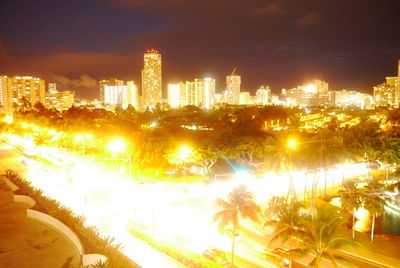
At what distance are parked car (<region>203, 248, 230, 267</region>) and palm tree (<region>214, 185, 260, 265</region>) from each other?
1094 millimetres

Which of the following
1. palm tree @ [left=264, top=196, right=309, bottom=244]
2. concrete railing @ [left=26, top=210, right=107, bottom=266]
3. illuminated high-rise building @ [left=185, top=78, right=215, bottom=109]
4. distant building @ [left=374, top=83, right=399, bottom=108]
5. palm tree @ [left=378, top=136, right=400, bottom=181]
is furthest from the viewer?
illuminated high-rise building @ [left=185, top=78, right=215, bottom=109]

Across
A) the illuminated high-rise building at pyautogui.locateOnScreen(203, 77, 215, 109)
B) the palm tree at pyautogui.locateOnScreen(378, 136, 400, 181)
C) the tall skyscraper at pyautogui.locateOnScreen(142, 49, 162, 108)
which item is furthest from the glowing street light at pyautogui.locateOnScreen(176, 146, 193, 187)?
the tall skyscraper at pyautogui.locateOnScreen(142, 49, 162, 108)

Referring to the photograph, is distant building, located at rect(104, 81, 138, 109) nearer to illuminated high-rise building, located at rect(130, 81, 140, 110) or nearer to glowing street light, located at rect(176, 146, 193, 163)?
illuminated high-rise building, located at rect(130, 81, 140, 110)

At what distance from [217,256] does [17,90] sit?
113752mm

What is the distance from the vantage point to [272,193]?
84.5 feet

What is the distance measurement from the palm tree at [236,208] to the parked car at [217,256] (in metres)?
1.09

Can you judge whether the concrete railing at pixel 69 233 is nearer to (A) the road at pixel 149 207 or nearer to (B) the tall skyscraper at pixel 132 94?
(A) the road at pixel 149 207

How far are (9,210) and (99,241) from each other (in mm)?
6787

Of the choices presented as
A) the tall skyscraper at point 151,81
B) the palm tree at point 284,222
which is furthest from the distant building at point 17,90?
the palm tree at point 284,222

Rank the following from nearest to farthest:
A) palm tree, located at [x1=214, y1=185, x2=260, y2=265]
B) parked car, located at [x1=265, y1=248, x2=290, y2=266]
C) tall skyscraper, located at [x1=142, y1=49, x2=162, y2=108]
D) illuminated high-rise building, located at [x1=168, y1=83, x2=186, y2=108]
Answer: palm tree, located at [x1=214, y1=185, x2=260, y2=265]
parked car, located at [x1=265, y1=248, x2=290, y2=266]
illuminated high-rise building, located at [x1=168, y1=83, x2=186, y2=108]
tall skyscraper, located at [x1=142, y1=49, x2=162, y2=108]

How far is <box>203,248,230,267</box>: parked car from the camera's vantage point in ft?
48.6

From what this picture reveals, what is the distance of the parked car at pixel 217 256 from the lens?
1482cm

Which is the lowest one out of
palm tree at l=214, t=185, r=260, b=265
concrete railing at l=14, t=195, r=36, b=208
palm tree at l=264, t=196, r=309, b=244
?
palm tree at l=264, t=196, r=309, b=244

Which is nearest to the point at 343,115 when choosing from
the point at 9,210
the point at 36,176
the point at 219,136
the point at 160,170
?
the point at 219,136
